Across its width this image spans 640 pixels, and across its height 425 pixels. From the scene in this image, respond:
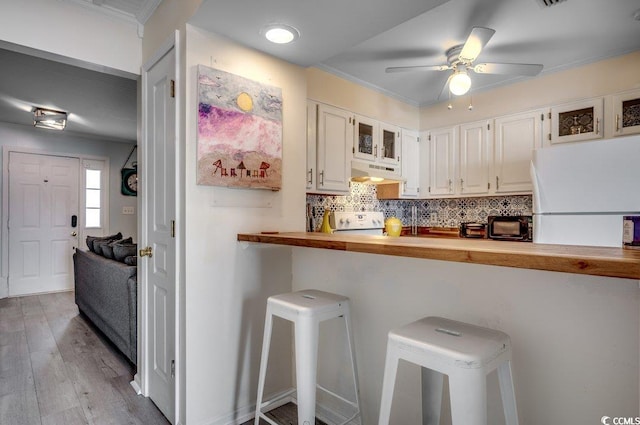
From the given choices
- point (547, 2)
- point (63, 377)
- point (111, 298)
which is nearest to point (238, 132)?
point (547, 2)

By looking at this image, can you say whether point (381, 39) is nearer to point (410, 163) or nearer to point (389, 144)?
point (389, 144)

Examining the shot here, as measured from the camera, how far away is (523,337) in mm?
1232

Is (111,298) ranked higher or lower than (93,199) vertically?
lower

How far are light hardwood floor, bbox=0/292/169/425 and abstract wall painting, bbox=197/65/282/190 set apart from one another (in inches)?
58.0

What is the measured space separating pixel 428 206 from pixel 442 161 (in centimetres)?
70

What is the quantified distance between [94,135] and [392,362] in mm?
5863

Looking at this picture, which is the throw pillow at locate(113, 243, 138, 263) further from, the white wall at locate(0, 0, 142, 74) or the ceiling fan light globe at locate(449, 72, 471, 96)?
the ceiling fan light globe at locate(449, 72, 471, 96)

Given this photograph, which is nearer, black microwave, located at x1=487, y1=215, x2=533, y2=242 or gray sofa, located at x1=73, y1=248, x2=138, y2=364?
gray sofa, located at x1=73, y1=248, x2=138, y2=364

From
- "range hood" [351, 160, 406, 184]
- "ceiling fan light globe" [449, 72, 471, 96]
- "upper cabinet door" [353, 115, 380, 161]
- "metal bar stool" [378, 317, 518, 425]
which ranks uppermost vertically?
"ceiling fan light globe" [449, 72, 471, 96]

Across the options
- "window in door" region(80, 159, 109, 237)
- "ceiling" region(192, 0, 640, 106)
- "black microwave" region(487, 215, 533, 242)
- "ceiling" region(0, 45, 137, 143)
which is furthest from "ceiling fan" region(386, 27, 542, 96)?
"window in door" region(80, 159, 109, 237)

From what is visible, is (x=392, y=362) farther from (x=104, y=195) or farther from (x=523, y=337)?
(x=104, y=195)

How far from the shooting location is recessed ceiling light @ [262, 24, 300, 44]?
5.91ft

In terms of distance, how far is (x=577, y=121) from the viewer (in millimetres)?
3066

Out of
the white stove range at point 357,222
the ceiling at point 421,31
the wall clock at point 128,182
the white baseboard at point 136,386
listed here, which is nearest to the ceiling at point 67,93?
the wall clock at point 128,182
